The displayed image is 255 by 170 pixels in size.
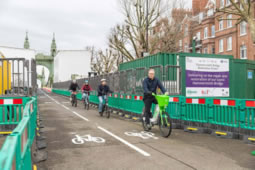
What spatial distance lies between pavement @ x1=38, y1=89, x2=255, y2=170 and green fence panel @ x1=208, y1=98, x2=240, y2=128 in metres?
0.54

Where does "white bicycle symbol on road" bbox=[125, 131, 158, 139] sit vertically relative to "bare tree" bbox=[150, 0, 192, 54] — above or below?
below

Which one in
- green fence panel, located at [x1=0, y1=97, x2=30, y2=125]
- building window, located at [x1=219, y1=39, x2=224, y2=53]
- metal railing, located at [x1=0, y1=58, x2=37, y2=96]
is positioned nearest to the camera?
green fence panel, located at [x1=0, y1=97, x2=30, y2=125]

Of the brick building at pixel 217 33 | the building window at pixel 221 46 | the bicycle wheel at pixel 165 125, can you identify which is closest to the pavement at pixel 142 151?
the bicycle wheel at pixel 165 125

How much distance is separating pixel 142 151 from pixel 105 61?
59.0 metres

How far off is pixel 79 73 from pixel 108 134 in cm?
2899

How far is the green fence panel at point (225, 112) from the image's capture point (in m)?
7.96

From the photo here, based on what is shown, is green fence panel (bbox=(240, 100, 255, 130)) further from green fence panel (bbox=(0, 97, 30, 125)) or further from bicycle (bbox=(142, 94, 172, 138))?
green fence panel (bbox=(0, 97, 30, 125))

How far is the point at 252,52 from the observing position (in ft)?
107

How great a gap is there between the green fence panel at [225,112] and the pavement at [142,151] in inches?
21.1

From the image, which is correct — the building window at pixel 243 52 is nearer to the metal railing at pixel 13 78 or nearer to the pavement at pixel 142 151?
the pavement at pixel 142 151

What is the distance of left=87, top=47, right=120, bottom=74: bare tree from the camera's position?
63.0m

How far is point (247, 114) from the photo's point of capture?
7.60 meters

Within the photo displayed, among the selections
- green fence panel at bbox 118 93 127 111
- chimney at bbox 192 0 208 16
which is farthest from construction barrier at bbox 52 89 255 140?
chimney at bbox 192 0 208 16

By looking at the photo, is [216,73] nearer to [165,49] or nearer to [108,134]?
[108,134]
